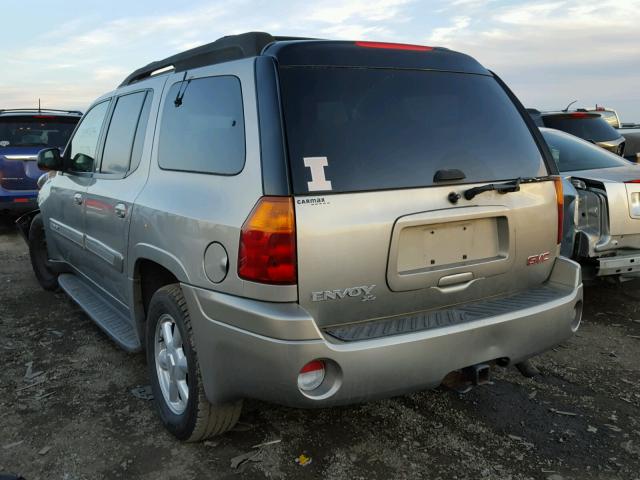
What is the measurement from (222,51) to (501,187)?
58.3 inches

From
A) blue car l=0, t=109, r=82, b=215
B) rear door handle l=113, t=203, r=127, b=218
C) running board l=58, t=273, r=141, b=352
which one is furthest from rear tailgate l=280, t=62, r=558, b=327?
blue car l=0, t=109, r=82, b=215

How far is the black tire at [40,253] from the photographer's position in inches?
233

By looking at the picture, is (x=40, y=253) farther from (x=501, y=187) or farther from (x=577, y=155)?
(x=577, y=155)

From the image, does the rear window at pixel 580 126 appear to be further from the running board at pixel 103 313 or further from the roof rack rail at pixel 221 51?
the running board at pixel 103 313

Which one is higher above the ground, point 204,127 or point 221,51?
point 221,51

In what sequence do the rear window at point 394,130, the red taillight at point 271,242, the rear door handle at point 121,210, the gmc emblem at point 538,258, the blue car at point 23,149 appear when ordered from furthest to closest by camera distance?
1. the blue car at point 23,149
2. the rear door handle at point 121,210
3. the gmc emblem at point 538,258
4. the rear window at point 394,130
5. the red taillight at point 271,242

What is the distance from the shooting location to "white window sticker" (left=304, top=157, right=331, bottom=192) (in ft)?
7.79

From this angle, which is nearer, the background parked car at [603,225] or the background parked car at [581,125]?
the background parked car at [603,225]

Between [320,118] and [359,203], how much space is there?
15.7 inches

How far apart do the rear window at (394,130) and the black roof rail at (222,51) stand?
0.24 metres

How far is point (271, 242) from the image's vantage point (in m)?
2.34

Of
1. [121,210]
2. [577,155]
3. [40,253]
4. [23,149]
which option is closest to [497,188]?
[121,210]

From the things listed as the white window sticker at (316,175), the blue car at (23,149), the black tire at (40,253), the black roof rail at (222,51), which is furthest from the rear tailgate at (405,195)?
the blue car at (23,149)

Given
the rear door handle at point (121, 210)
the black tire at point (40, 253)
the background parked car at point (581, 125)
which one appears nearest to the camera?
the rear door handle at point (121, 210)
